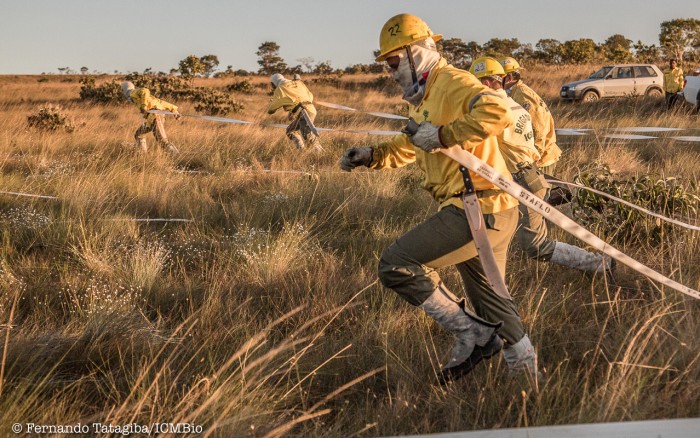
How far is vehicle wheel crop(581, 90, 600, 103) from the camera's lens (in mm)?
22141

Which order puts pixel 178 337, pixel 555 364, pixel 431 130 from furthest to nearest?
pixel 178 337
pixel 555 364
pixel 431 130

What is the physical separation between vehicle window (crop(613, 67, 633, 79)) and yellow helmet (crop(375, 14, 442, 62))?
21.7 meters

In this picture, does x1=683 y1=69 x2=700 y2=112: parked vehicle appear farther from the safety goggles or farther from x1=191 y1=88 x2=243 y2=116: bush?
the safety goggles

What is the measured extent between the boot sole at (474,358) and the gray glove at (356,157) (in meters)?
1.15

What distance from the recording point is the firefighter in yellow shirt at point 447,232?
3.23 m

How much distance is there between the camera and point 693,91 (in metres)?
→ 15.4

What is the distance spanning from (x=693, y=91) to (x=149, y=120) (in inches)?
471

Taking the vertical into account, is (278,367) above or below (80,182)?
below

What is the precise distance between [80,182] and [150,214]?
37.8 inches

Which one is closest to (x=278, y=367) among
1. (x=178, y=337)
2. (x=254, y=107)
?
(x=178, y=337)

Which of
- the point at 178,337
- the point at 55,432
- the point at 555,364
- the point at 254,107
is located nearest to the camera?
the point at 55,432

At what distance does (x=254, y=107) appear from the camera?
25281 mm

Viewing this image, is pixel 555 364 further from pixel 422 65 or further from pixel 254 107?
pixel 254 107

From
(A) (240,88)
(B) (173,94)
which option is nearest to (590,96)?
(B) (173,94)
